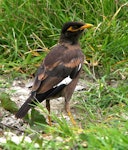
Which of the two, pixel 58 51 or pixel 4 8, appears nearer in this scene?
pixel 58 51

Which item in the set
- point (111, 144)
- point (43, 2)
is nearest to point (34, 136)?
point (111, 144)

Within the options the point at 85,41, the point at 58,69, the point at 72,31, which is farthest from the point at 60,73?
the point at 85,41

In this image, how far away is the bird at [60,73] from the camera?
643cm

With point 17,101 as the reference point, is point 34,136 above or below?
above

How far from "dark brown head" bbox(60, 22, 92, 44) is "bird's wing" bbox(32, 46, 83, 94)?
7.4 inches

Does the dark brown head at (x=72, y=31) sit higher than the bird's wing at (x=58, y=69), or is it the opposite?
the dark brown head at (x=72, y=31)

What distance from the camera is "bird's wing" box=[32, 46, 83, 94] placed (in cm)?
649

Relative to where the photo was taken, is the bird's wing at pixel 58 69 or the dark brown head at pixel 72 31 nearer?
the bird's wing at pixel 58 69

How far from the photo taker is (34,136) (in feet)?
17.4

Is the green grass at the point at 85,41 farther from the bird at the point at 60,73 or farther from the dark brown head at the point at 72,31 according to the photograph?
the dark brown head at the point at 72,31

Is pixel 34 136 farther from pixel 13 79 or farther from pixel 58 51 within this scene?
pixel 13 79

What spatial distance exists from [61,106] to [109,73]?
718 millimetres

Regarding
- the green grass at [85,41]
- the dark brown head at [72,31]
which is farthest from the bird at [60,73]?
the green grass at [85,41]

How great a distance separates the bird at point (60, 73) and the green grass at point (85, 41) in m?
0.32
